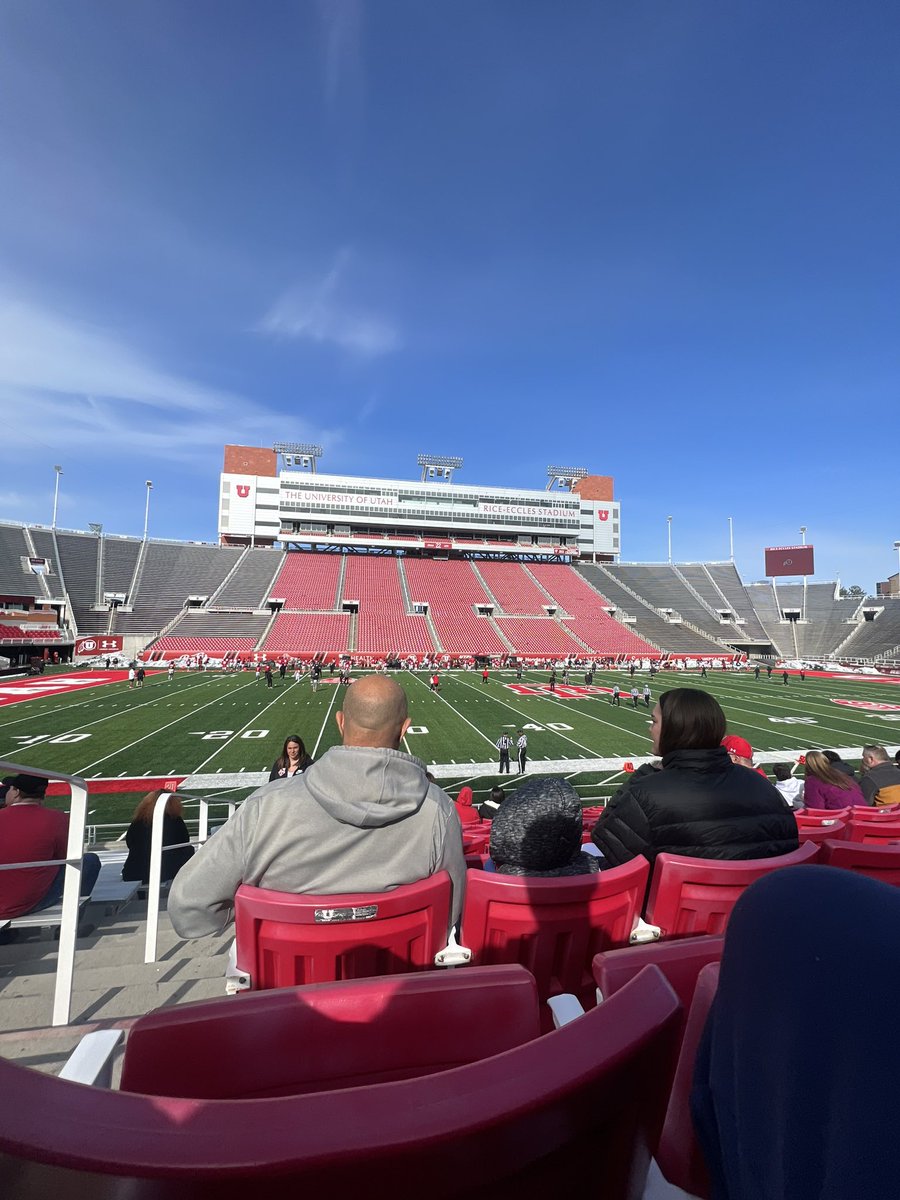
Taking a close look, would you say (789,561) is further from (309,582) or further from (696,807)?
(696,807)

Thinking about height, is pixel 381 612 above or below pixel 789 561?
below

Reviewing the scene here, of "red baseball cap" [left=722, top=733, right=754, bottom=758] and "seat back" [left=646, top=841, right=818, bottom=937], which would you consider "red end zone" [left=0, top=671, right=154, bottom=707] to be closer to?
"red baseball cap" [left=722, top=733, right=754, bottom=758]

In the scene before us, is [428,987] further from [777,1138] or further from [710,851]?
[710,851]

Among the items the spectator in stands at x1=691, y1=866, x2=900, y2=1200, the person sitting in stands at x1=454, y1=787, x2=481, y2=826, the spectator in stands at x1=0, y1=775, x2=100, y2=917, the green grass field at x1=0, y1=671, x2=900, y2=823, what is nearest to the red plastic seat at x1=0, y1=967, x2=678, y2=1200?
the spectator in stands at x1=691, y1=866, x2=900, y2=1200

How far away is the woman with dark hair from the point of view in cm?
300

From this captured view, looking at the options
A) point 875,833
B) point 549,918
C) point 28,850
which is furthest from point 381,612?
point 549,918

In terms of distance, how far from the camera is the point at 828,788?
7.35 meters

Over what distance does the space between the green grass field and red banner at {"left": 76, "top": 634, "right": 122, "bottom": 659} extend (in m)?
9.82

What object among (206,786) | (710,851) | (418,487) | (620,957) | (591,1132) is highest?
(418,487)

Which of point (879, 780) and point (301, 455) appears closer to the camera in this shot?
point (879, 780)

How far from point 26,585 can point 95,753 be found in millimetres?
40402

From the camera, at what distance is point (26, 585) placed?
49.6 m

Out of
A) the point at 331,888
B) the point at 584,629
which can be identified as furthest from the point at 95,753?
the point at 584,629

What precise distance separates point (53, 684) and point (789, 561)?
252ft
